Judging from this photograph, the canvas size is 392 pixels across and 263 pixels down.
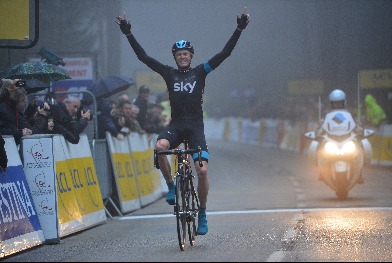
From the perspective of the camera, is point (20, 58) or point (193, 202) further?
point (20, 58)

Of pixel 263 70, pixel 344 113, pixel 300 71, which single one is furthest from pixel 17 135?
pixel 263 70

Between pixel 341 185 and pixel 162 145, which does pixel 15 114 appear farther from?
pixel 341 185

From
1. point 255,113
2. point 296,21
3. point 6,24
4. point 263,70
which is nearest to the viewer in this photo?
point 6,24

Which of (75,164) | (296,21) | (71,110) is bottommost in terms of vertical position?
(75,164)

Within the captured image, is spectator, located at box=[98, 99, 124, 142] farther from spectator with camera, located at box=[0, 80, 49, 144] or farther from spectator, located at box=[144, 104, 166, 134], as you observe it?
spectator with camera, located at box=[0, 80, 49, 144]

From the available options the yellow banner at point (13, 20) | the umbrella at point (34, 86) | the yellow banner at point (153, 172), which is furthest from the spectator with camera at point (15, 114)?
the yellow banner at point (153, 172)

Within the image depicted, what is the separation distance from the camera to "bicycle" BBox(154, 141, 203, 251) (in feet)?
23.0

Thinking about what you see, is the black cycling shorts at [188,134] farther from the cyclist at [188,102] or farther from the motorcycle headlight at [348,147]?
the motorcycle headlight at [348,147]

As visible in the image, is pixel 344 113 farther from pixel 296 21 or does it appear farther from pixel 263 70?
pixel 263 70

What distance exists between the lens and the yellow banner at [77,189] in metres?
8.79

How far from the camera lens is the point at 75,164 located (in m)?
9.55

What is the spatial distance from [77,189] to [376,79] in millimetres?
25950

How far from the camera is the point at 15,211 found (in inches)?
296

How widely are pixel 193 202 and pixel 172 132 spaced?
2.71 feet
